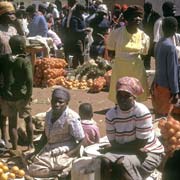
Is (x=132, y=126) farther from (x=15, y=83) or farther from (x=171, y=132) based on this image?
(x=15, y=83)

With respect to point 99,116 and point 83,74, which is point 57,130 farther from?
point 83,74

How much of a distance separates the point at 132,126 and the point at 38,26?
28.9ft

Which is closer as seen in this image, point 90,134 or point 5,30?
point 90,134

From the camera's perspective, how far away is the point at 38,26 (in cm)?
1402

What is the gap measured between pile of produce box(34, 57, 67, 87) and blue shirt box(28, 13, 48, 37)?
4.89ft

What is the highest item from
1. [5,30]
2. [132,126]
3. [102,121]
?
[5,30]

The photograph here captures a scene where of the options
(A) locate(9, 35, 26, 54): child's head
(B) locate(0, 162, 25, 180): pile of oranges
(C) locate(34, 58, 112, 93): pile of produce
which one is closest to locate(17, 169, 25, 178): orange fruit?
(B) locate(0, 162, 25, 180): pile of oranges

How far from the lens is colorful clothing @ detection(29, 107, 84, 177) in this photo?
6.27 metres

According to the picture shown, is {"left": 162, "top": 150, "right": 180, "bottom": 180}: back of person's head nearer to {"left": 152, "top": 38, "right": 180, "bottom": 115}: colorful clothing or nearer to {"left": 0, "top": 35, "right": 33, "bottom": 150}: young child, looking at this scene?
{"left": 0, "top": 35, "right": 33, "bottom": 150}: young child

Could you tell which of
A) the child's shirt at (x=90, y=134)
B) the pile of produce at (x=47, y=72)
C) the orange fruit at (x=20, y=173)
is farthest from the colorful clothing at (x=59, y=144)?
the pile of produce at (x=47, y=72)

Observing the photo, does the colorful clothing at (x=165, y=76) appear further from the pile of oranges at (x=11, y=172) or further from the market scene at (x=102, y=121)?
the pile of oranges at (x=11, y=172)

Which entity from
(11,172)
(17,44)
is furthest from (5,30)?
(11,172)

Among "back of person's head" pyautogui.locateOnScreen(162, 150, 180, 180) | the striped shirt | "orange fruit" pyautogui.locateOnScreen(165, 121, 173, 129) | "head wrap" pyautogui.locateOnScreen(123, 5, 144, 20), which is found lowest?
"orange fruit" pyautogui.locateOnScreen(165, 121, 173, 129)

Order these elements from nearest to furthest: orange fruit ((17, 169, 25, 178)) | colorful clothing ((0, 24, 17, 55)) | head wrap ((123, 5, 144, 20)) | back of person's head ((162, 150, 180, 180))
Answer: back of person's head ((162, 150, 180, 180)), orange fruit ((17, 169, 25, 178)), colorful clothing ((0, 24, 17, 55)), head wrap ((123, 5, 144, 20))
